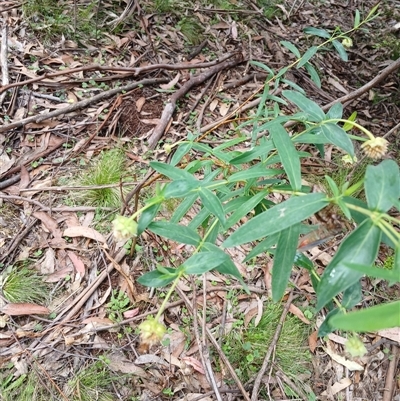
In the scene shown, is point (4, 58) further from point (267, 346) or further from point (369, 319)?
point (369, 319)

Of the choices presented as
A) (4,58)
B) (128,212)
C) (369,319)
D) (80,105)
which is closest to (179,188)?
(369,319)

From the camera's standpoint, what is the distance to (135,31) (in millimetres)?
2791

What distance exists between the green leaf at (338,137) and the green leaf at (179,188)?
1.13ft

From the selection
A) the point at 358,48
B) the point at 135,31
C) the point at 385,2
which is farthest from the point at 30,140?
the point at 385,2

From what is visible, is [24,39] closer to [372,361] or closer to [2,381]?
[2,381]

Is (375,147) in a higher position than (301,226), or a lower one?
higher

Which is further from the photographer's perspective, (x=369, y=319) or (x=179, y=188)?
(x=179, y=188)

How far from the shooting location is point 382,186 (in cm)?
75

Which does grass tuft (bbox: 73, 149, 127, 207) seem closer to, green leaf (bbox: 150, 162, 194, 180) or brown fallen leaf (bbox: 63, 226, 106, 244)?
brown fallen leaf (bbox: 63, 226, 106, 244)

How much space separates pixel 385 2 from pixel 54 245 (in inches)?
138

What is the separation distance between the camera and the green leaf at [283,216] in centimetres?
79

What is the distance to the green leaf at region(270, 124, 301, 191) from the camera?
3.10 ft

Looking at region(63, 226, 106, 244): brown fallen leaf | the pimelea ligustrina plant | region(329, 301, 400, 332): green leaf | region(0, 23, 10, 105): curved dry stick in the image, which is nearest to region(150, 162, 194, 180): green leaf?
the pimelea ligustrina plant

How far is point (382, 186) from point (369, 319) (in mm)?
279
